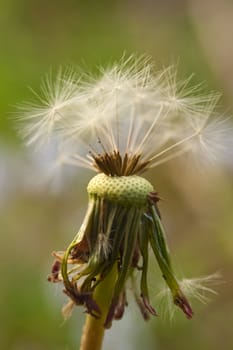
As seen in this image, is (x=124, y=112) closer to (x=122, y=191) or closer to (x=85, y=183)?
(x=122, y=191)

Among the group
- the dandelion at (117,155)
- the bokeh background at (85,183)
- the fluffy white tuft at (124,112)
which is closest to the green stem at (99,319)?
the dandelion at (117,155)

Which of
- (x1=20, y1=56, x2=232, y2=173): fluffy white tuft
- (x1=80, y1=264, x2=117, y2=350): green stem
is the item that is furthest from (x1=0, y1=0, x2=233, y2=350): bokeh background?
(x1=80, y1=264, x2=117, y2=350): green stem

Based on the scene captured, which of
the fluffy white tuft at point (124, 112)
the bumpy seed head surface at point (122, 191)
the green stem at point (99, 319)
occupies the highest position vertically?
the fluffy white tuft at point (124, 112)

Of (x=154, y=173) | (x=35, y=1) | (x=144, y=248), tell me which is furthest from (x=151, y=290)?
(x=35, y=1)

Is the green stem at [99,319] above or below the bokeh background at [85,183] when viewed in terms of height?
below

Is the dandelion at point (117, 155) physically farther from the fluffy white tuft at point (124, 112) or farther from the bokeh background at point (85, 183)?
the bokeh background at point (85, 183)

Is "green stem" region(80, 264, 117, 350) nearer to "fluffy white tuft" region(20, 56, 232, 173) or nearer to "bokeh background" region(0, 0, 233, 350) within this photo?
"fluffy white tuft" region(20, 56, 232, 173)

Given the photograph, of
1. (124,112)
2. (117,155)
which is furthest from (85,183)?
(117,155)
